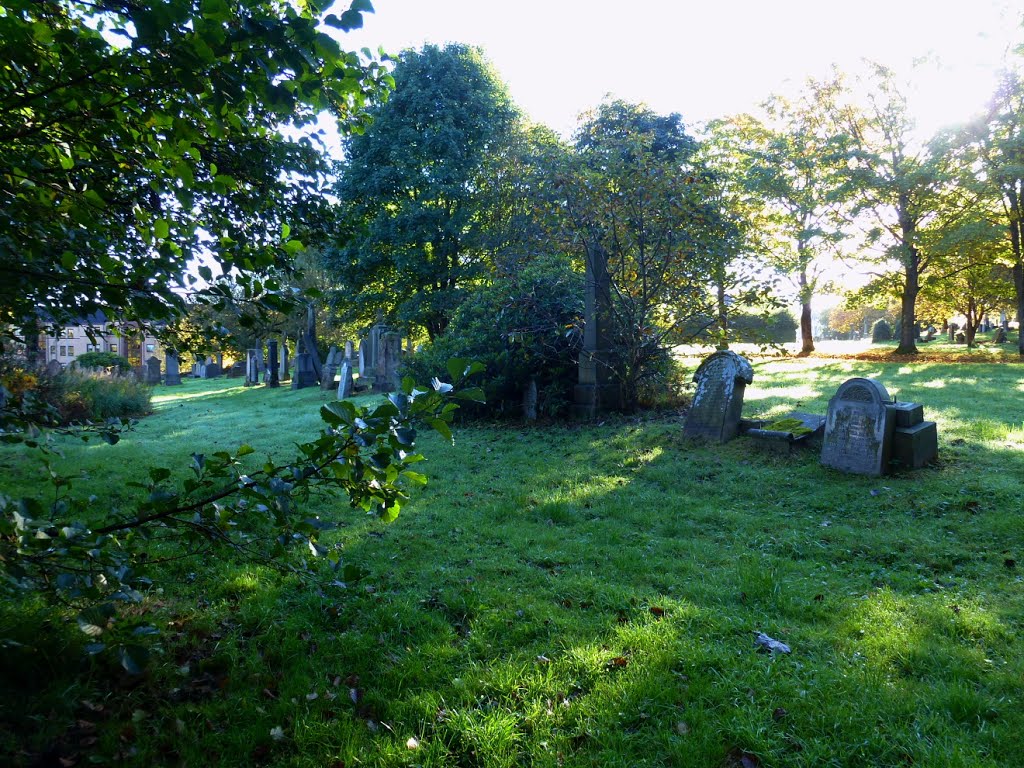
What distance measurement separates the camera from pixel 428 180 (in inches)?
810

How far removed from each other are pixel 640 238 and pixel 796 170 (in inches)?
762

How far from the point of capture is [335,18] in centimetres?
204

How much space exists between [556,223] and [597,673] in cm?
936

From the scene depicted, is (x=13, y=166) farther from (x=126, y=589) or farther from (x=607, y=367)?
(x=607, y=367)

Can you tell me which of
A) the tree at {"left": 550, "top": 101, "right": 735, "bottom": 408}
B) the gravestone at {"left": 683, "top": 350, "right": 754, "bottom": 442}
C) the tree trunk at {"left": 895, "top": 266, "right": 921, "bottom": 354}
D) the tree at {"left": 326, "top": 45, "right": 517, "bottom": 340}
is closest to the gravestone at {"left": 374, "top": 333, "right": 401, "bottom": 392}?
the tree at {"left": 326, "top": 45, "right": 517, "bottom": 340}

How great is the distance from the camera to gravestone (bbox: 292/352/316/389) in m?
24.4

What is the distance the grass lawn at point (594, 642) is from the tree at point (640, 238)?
4884mm

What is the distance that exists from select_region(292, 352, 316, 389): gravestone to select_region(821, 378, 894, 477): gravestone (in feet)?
69.4

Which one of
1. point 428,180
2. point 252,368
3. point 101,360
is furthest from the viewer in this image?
point 252,368

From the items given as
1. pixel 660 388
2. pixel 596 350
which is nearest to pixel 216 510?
pixel 596 350

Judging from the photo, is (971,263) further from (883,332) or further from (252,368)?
(252,368)

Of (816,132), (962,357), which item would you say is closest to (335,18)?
(962,357)

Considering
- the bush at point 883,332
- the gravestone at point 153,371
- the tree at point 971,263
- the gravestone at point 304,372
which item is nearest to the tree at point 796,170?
the tree at point 971,263

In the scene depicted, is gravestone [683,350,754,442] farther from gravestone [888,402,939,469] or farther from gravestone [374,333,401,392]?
gravestone [374,333,401,392]
